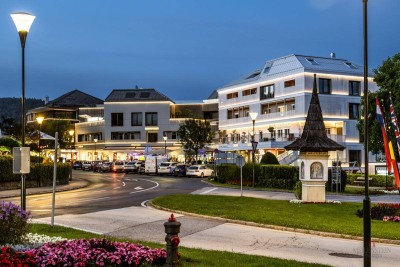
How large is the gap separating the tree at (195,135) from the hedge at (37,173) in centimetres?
3556

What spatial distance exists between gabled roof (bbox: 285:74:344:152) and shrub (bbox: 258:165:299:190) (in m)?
13.6

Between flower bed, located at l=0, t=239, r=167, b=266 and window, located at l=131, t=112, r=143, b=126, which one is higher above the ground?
window, located at l=131, t=112, r=143, b=126

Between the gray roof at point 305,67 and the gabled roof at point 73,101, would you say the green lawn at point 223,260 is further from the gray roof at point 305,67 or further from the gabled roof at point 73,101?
the gabled roof at point 73,101

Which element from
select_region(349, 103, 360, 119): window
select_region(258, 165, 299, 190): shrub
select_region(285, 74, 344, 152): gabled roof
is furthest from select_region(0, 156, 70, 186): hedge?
select_region(349, 103, 360, 119): window

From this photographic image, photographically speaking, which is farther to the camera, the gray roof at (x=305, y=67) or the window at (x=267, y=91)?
the window at (x=267, y=91)

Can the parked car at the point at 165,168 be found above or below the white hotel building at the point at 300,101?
below

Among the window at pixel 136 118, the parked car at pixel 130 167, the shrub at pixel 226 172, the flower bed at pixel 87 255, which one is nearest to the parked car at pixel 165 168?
the parked car at pixel 130 167

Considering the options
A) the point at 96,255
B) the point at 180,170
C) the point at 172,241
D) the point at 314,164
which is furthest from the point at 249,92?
the point at 172,241

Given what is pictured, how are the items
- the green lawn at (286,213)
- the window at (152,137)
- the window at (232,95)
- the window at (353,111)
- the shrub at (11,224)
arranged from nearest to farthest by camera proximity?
the shrub at (11,224)
the green lawn at (286,213)
the window at (353,111)
the window at (232,95)
the window at (152,137)

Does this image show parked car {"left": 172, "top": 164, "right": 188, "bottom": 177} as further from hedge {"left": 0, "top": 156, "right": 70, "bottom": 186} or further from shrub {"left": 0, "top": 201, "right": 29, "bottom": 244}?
shrub {"left": 0, "top": 201, "right": 29, "bottom": 244}

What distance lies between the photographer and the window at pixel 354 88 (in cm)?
7384

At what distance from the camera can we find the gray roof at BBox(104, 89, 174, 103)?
339 feet

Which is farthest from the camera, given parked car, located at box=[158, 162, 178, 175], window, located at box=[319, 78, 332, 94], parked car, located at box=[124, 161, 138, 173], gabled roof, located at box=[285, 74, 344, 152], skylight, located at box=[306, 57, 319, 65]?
skylight, located at box=[306, 57, 319, 65]

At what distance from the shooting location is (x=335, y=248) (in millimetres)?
15203
